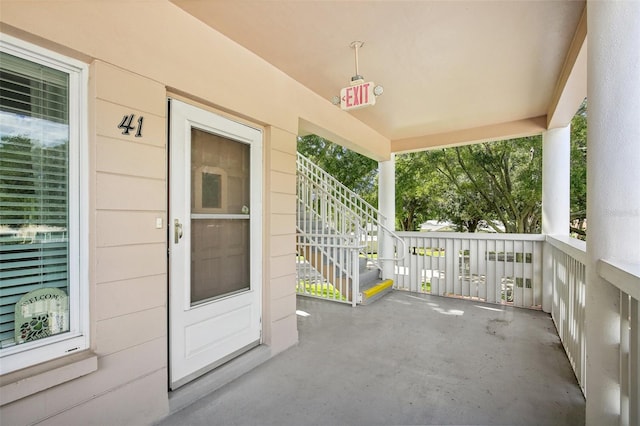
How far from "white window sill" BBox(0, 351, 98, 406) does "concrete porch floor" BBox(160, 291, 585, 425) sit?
2.25ft

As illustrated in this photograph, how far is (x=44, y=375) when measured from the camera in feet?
4.60

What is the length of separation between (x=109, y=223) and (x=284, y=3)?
5.85 ft

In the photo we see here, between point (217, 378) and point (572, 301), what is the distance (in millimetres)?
3068

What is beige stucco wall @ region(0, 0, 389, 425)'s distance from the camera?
4.91 feet

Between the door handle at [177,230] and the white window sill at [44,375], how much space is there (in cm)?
78

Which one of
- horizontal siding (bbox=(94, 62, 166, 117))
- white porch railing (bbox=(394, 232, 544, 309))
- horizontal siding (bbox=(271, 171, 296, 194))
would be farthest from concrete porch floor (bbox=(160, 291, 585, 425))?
horizontal siding (bbox=(94, 62, 166, 117))

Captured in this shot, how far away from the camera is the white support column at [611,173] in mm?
1389

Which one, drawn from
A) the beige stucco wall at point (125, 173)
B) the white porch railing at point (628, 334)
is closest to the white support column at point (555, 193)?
the white porch railing at point (628, 334)

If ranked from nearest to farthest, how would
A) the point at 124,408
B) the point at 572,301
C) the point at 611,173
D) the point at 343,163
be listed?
1. the point at 611,173
2. the point at 124,408
3. the point at 572,301
4. the point at 343,163

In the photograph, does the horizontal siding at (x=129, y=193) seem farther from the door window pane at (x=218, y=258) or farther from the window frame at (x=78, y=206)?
the door window pane at (x=218, y=258)

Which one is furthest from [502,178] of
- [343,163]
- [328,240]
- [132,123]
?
[132,123]

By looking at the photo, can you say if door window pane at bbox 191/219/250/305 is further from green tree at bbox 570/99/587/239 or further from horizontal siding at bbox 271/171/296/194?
green tree at bbox 570/99/587/239

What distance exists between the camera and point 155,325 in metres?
1.89

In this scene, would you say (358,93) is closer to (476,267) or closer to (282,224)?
(282,224)
